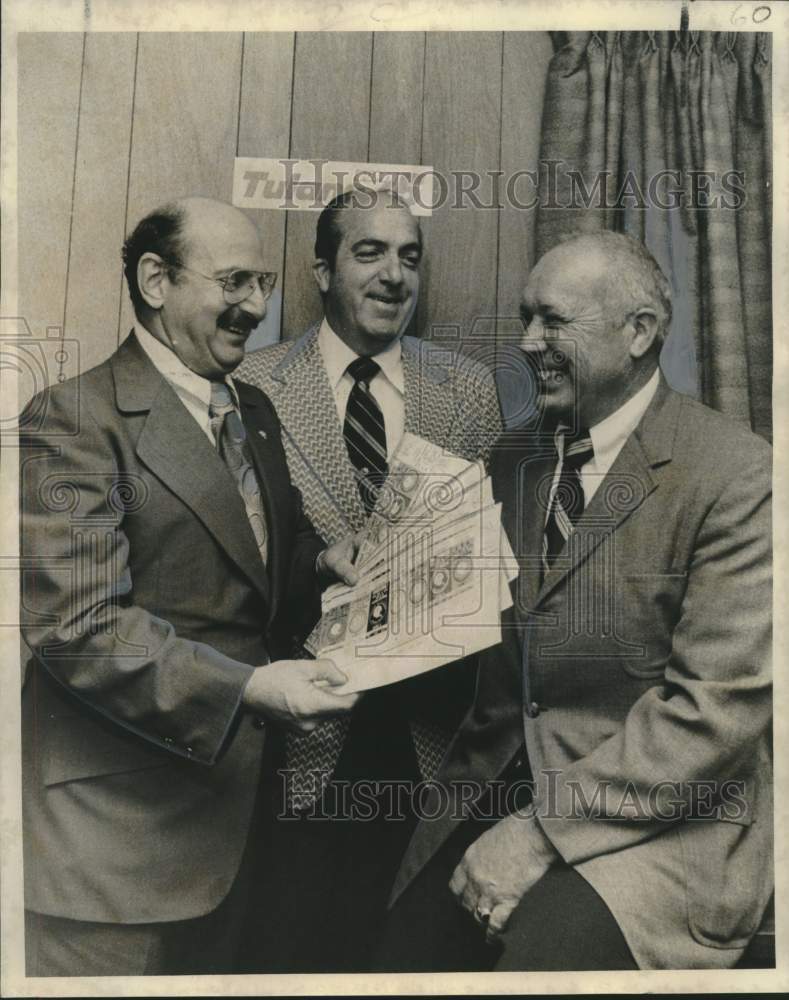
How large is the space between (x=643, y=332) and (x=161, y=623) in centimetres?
145

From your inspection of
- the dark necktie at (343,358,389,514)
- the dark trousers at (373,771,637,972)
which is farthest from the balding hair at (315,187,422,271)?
the dark trousers at (373,771,637,972)

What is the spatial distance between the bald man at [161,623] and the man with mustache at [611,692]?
18.7 inches

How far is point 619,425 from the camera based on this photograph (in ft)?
11.1

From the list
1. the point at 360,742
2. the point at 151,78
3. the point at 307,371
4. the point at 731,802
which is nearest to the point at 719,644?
the point at 731,802

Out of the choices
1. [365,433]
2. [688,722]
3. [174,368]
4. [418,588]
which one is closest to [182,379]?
[174,368]

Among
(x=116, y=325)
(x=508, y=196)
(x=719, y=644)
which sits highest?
(x=508, y=196)

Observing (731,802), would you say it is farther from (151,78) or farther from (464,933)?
(151,78)

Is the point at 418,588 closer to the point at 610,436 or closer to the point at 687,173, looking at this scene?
the point at 610,436

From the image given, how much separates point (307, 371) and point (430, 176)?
61 centimetres

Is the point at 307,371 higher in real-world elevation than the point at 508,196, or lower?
lower

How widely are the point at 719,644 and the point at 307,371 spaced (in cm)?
128

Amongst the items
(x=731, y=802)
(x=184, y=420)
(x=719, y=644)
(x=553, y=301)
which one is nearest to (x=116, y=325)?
(x=184, y=420)

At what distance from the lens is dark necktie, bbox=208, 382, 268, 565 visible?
10.9ft

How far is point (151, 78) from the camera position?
3.46 m
